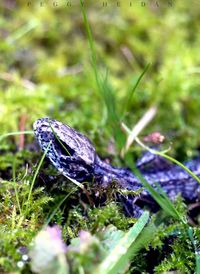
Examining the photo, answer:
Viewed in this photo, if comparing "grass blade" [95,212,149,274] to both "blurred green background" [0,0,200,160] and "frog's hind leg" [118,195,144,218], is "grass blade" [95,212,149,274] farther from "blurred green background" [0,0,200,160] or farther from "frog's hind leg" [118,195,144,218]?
"blurred green background" [0,0,200,160]

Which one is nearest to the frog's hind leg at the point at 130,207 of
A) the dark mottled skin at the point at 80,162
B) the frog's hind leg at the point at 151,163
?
the dark mottled skin at the point at 80,162

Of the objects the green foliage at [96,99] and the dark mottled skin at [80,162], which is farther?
the dark mottled skin at [80,162]

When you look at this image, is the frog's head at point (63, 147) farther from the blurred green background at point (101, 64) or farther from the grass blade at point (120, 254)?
the blurred green background at point (101, 64)

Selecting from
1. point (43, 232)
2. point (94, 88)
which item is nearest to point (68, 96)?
point (94, 88)

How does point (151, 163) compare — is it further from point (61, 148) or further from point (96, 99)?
point (61, 148)

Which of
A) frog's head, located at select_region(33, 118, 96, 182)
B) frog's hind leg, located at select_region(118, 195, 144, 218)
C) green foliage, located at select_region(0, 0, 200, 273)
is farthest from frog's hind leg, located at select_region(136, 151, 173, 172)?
frog's head, located at select_region(33, 118, 96, 182)

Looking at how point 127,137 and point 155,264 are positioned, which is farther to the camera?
point 127,137

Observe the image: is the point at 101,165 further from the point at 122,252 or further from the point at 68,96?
the point at 68,96
